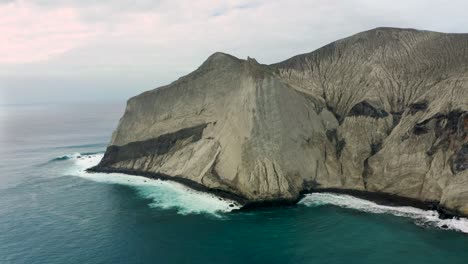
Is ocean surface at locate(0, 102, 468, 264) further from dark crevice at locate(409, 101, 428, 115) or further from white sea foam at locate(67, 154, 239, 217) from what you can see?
dark crevice at locate(409, 101, 428, 115)

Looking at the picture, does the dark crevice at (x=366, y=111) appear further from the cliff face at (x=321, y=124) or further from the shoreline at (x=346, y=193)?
the shoreline at (x=346, y=193)

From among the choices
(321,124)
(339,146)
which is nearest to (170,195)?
(321,124)

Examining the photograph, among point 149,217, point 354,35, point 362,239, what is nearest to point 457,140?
point 362,239

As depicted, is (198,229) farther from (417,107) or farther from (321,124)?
(417,107)

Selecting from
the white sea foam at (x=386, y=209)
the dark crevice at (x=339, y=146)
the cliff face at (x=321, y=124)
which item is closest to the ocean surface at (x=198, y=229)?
the white sea foam at (x=386, y=209)

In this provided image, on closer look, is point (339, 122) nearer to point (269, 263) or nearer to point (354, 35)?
point (354, 35)

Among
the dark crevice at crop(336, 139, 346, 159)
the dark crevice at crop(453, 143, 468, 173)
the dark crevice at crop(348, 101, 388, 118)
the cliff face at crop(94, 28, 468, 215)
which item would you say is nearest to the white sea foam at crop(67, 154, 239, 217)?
the cliff face at crop(94, 28, 468, 215)
